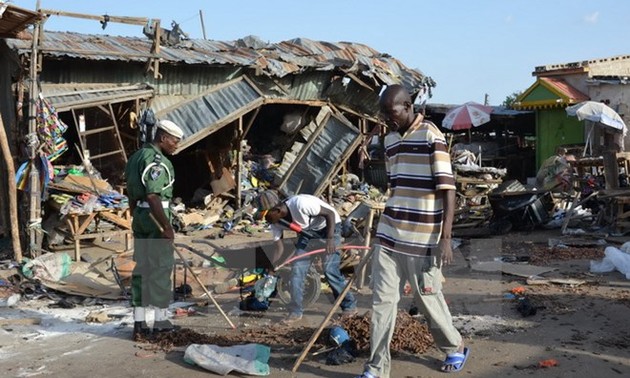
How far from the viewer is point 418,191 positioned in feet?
15.3

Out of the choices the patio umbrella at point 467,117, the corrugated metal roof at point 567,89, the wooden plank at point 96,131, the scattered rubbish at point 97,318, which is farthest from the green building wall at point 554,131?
the scattered rubbish at point 97,318

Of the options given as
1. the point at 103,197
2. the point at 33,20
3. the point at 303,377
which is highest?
the point at 33,20

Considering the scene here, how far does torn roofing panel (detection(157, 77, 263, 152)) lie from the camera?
13523 millimetres

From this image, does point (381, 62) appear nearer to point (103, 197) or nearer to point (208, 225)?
point (208, 225)

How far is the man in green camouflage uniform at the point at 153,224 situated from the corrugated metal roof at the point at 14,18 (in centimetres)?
338

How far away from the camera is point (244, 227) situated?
14.2 metres

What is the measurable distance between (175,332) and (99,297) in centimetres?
205

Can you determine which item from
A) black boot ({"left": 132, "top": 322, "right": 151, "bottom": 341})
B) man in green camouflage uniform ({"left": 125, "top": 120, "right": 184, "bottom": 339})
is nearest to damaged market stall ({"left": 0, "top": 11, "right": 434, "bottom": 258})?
man in green camouflage uniform ({"left": 125, "top": 120, "right": 184, "bottom": 339})

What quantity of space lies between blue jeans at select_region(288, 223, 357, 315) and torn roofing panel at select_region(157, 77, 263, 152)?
7.21m

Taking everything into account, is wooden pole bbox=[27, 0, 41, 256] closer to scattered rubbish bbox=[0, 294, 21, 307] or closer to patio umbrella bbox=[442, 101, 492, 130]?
scattered rubbish bbox=[0, 294, 21, 307]

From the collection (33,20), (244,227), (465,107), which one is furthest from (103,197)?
(465,107)

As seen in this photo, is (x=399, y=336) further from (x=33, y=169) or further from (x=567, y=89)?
(x=567, y=89)

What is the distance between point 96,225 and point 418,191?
25.0ft

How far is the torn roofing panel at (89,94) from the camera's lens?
1132cm
